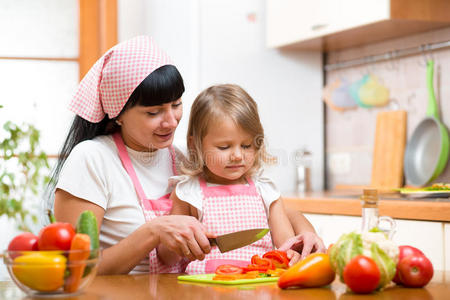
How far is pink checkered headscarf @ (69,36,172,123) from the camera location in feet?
4.90

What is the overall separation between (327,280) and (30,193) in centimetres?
252

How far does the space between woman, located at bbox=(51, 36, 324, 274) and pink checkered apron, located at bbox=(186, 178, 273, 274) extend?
0.10 meters

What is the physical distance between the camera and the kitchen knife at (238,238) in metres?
1.28

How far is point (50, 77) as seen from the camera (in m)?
3.37

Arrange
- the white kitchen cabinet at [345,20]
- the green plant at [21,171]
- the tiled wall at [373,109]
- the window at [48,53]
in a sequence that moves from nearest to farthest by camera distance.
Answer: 1. the white kitchen cabinet at [345,20]
2. the tiled wall at [373,109]
3. the green plant at [21,171]
4. the window at [48,53]

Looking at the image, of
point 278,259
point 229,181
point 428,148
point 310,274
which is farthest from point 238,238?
point 428,148

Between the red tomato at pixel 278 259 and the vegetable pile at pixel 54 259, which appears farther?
the red tomato at pixel 278 259

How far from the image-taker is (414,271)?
3.42 feet

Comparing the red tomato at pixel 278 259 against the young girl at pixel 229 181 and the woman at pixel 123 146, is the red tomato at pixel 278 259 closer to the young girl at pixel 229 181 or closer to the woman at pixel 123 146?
the woman at pixel 123 146

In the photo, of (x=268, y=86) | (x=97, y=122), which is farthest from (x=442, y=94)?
(x=97, y=122)

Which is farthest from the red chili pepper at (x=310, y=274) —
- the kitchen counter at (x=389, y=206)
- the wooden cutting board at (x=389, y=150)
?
the wooden cutting board at (x=389, y=150)

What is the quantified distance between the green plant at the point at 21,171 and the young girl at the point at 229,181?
160cm

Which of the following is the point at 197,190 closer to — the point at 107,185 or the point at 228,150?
the point at 228,150

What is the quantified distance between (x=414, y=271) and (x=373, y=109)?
2.21m
